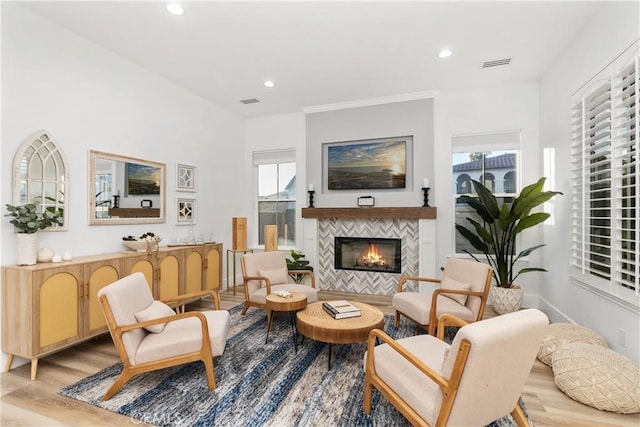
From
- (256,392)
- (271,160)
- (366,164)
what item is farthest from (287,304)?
(271,160)

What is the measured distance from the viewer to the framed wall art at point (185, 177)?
4418 mm

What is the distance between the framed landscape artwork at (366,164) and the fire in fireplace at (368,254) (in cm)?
91

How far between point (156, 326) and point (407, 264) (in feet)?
12.0

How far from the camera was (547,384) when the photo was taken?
7.87ft

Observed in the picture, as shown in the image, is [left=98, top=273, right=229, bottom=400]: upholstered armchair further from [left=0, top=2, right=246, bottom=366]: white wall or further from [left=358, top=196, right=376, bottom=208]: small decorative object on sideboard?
[left=358, top=196, right=376, bottom=208]: small decorative object on sideboard

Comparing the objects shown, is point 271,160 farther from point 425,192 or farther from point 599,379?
point 599,379

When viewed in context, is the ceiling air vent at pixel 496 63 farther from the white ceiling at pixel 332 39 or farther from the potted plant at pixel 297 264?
the potted plant at pixel 297 264

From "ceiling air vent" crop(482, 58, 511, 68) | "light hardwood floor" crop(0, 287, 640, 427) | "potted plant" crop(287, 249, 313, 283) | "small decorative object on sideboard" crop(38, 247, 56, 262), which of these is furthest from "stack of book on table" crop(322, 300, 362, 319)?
"ceiling air vent" crop(482, 58, 511, 68)

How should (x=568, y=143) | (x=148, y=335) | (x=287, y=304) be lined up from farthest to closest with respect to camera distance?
(x=568, y=143), (x=287, y=304), (x=148, y=335)

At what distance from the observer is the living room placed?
2.68 m

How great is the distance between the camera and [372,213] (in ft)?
15.9

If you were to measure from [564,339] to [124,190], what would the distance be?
4.83 meters

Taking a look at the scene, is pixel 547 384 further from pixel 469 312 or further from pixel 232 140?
pixel 232 140

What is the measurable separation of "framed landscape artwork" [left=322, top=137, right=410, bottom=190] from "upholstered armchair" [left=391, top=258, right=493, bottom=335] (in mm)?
1973
